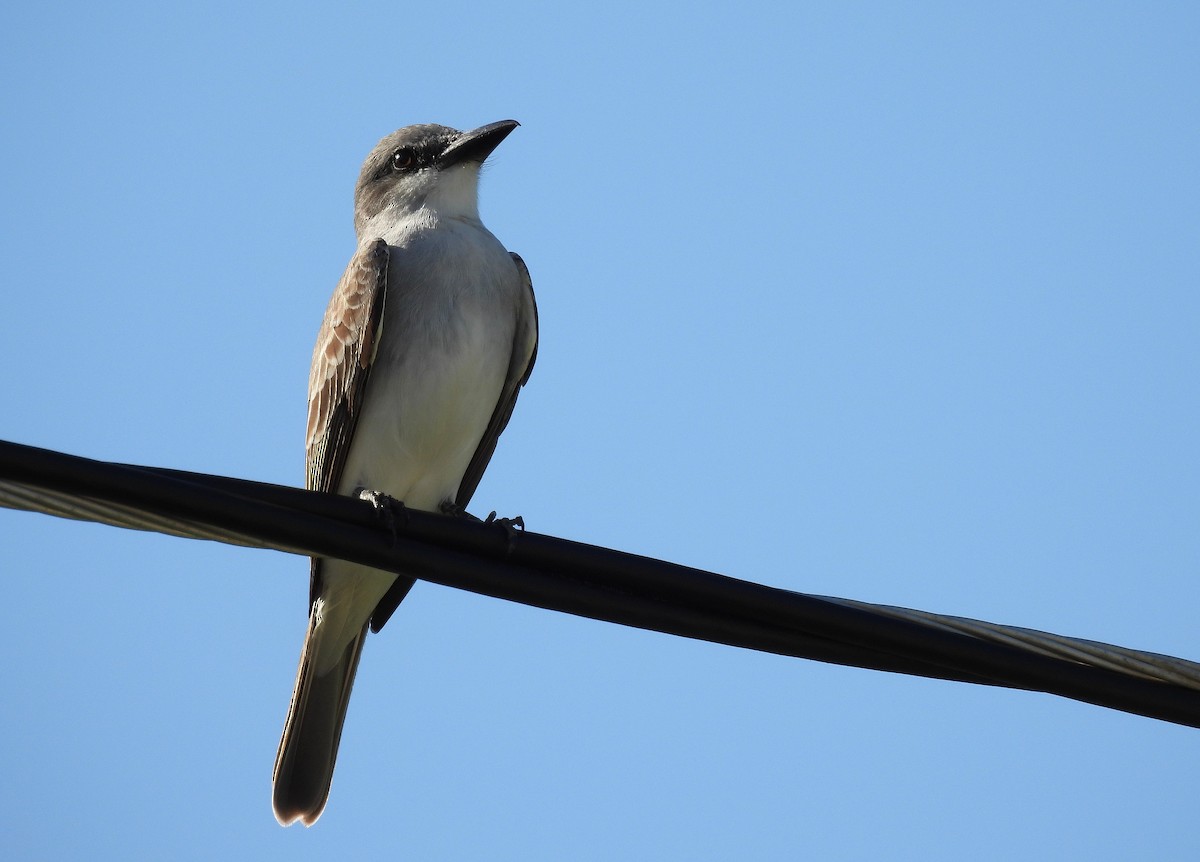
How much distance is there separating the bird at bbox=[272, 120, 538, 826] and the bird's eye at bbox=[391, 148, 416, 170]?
0.60 m

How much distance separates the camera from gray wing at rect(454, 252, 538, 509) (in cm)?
709

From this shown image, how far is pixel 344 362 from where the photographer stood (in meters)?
→ 6.60

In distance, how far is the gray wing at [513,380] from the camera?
709 centimetres

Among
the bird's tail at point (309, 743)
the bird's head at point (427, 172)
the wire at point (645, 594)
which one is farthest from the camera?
the bird's head at point (427, 172)

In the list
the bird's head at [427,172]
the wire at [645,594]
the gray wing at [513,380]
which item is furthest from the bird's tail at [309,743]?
the wire at [645,594]

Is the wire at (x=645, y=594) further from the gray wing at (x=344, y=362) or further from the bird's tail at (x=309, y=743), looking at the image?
the bird's tail at (x=309, y=743)

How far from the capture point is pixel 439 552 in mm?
3803

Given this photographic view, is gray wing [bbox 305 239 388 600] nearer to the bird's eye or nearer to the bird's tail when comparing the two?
the bird's tail

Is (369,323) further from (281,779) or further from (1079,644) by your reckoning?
(1079,644)

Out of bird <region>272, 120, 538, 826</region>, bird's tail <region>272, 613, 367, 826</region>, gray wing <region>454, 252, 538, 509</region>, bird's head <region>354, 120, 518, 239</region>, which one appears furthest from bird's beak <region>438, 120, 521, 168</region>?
bird's tail <region>272, 613, 367, 826</region>

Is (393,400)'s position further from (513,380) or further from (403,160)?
(403,160)

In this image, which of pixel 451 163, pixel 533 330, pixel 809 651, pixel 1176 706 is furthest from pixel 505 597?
pixel 451 163

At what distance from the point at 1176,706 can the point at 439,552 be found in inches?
80.8

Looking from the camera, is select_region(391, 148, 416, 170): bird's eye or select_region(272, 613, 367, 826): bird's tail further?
select_region(391, 148, 416, 170): bird's eye
